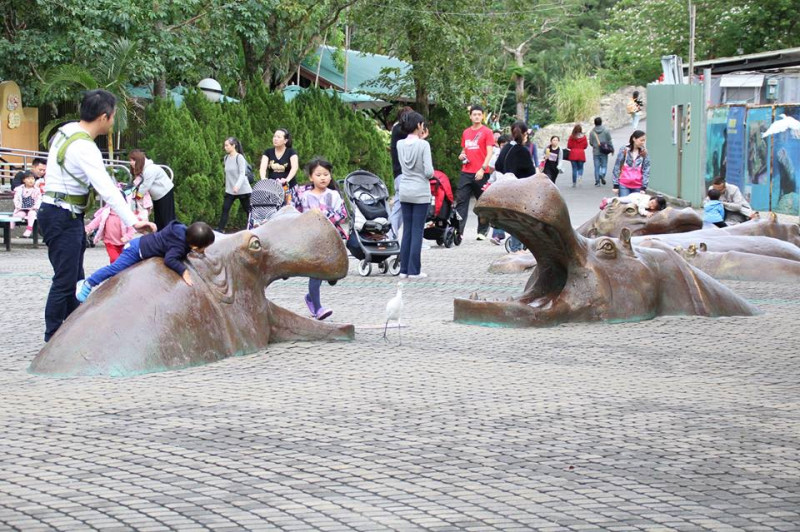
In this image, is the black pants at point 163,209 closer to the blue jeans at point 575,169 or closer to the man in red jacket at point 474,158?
the man in red jacket at point 474,158

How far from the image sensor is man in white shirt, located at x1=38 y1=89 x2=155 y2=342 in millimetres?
8797

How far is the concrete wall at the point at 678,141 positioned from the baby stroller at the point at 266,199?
13.9 metres

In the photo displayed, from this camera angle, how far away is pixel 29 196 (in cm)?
1952

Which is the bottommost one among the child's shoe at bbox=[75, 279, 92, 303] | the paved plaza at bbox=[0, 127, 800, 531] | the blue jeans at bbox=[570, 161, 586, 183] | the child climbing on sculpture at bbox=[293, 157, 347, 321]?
the paved plaza at bbox=[0, 127, 800, 531]

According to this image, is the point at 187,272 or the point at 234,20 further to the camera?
the point at 234,20

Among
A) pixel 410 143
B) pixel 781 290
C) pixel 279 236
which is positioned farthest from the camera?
pixel 410 143

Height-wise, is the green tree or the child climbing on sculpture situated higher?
the green tree

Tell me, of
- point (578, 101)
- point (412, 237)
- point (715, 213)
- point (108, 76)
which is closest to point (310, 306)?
point (412, 237)

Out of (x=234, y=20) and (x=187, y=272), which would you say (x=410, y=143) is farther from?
(x=234, y=20)

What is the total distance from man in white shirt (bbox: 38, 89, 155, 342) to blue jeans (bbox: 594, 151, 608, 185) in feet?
92.5

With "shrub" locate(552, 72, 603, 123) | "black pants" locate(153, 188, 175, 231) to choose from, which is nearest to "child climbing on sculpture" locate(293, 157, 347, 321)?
"black pants" locate(153, 188, 175, 231)

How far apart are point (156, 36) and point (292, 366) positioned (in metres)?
18.5

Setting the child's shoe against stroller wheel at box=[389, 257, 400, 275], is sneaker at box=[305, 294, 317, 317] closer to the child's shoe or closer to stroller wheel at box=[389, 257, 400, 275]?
the child's shoe

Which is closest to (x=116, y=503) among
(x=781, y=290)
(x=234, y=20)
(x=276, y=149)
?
(x=781, y=290)
